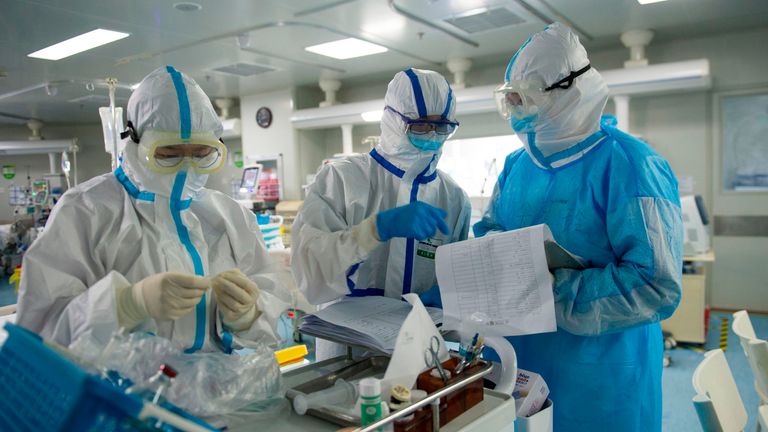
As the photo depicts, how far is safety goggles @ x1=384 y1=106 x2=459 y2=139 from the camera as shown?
5.04ft

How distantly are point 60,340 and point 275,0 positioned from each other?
345 centimetres

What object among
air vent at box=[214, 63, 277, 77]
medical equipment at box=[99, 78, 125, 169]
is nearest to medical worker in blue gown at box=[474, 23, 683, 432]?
medical equipment at box=[99, 78, 125, 169]

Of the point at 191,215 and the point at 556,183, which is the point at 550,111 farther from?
the point at 191,215

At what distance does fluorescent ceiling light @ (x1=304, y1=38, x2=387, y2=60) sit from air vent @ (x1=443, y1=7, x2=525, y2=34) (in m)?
1.04

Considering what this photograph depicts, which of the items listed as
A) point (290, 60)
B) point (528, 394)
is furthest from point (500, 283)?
point (290, 60)

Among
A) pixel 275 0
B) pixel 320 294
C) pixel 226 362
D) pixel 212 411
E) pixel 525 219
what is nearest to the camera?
pixel 212 411

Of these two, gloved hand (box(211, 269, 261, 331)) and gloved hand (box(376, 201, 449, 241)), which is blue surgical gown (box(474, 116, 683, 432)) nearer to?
gloved hand (box(376, 201, 449, 241))

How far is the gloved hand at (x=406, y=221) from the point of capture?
1314 millimetres

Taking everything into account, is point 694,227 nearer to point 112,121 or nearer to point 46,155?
point 112,121

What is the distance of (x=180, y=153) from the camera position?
1.25 meters

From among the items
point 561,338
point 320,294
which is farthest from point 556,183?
point 320,294

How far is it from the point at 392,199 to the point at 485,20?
3.48 meters

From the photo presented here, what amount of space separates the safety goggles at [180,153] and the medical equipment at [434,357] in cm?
67

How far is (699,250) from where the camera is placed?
444 cm
